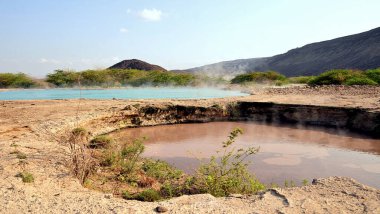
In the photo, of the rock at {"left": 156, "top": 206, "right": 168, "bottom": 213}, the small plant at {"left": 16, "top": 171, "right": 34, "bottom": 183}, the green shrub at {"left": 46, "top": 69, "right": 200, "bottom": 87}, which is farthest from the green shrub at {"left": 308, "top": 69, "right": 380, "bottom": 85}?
the small plant at {"left": 16, "top": 171, "right": 34, "bottom": 183}

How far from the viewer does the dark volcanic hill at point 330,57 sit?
5219 centimetres

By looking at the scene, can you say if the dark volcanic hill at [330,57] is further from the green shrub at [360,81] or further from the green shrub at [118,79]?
the green shrub at [118,79]

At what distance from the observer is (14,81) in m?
29.6

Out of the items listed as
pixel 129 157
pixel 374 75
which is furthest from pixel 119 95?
pixel 374 75

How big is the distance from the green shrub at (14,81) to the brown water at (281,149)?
23874 millimetres

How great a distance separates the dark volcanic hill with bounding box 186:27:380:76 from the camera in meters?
52.2

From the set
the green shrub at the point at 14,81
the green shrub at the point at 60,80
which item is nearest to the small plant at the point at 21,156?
the green shrub at the point at 60,80

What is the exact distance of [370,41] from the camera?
2224 inches

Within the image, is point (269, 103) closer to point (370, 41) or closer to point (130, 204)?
point (130, 204)

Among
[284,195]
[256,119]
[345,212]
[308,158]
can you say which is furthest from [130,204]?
[256,119]

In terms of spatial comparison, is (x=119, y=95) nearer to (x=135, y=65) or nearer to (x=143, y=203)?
(x=143, y=203)

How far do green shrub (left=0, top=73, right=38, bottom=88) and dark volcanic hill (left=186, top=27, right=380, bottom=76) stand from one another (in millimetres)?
46298

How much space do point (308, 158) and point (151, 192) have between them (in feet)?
14.2

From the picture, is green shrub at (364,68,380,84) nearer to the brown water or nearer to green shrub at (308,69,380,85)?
green shrub at (308,69,380,85)
